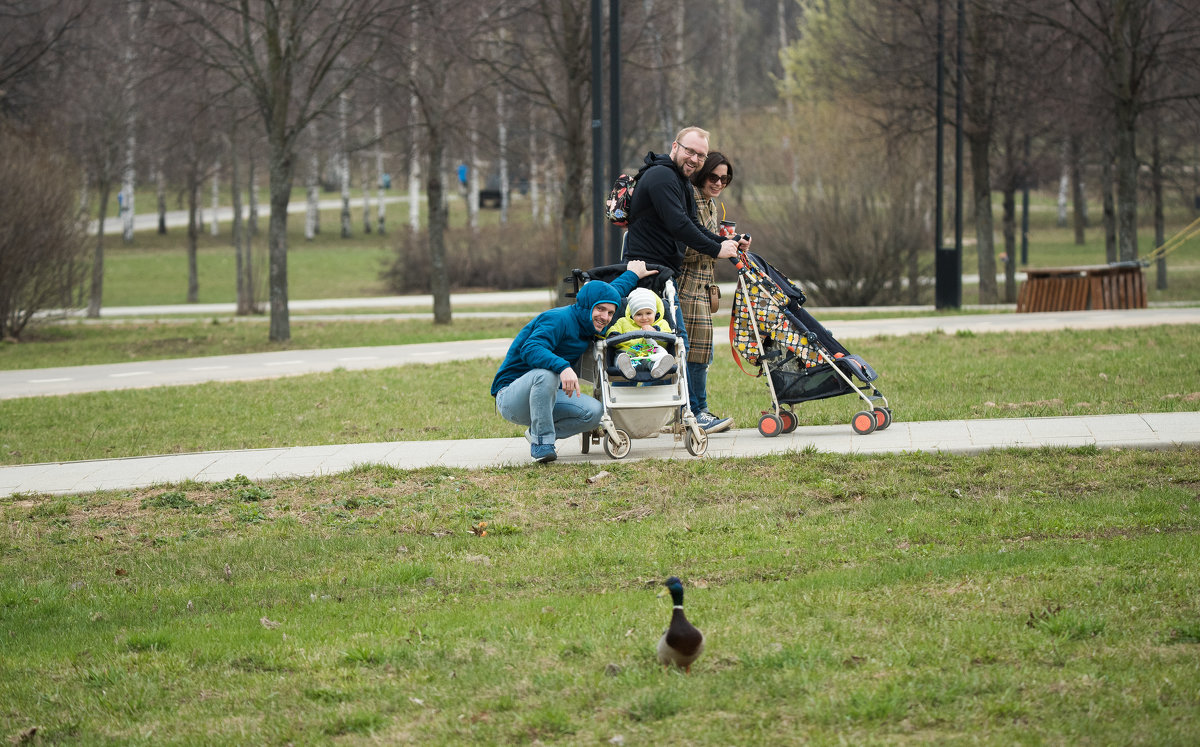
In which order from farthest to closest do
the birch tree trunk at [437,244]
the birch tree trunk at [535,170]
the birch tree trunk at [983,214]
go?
the birch tree trunk at [535,170]
the birch tree trunk at [983,214]
the birch tree trunk at [437,244]

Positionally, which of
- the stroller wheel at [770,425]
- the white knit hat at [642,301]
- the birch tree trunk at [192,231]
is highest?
the birch tree trunk at [192,231]

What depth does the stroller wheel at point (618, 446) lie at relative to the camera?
839 cm

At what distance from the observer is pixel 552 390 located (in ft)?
26.8

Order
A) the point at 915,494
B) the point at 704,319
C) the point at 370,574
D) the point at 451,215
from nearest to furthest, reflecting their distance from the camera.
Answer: the point at 370,574
the point at 915,494
the point at 704,319
the point at 451,215

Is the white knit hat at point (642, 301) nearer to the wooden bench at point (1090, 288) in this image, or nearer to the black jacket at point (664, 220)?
the black jacket at point (664, 220)

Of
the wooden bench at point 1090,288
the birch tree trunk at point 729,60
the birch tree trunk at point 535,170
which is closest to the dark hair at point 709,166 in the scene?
the wooden bench at point 1090,288

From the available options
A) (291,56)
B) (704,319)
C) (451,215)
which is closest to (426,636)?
(704,319)

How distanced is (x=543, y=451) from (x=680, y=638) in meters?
4.12

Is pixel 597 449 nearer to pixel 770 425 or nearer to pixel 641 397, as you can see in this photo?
pixel 641 397

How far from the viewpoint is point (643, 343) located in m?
8.27

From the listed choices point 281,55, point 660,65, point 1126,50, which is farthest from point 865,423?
point 660,65

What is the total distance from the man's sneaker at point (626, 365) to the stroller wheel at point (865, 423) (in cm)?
184

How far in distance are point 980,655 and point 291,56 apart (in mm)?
18034

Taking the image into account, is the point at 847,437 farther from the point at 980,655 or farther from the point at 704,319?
the point at 980,655
